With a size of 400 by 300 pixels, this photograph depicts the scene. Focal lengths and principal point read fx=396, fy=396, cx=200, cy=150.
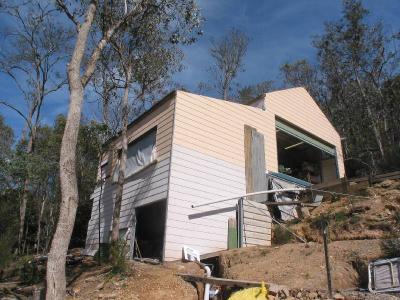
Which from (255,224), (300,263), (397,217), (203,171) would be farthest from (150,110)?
(397,217)

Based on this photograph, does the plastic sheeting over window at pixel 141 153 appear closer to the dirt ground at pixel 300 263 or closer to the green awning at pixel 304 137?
the dirt ground at pixel 300 263

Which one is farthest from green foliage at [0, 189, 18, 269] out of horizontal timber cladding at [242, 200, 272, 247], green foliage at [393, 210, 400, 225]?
green foliage at [393, 210, 400, 225]

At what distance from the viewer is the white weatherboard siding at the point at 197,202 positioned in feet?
36.5

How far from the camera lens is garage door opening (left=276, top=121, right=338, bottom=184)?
61.5 feet

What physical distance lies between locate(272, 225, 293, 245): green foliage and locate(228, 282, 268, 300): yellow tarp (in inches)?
215

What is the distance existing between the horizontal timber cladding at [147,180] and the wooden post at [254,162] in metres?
3.26

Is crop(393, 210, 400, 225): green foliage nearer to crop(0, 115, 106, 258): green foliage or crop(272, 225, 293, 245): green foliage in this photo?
crop(272, 225, 293, 245): green foliage

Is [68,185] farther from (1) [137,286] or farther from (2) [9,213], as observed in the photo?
(2) [9,213]

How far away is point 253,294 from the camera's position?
6.72 m

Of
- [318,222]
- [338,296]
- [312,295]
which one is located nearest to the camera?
[338,296]

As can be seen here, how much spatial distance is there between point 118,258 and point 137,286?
3.55 ft

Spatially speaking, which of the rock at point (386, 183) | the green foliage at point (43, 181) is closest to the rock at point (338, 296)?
the rock at point (386, 183)

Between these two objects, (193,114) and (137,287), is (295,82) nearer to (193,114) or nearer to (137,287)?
(193,114)

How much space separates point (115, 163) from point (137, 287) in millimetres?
7691
